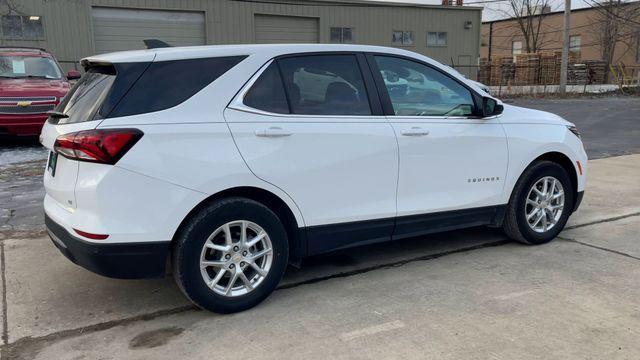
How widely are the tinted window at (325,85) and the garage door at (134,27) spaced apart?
20066mm

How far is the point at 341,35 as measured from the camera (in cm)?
2697

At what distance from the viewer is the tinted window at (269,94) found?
3689 mm

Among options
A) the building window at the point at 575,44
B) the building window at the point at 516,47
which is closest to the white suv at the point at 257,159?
the building window at the point at 575,44

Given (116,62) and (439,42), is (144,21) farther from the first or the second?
(116,62)

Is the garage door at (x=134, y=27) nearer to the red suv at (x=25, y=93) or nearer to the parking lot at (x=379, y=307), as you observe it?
the red suv at (x=25, y=93)

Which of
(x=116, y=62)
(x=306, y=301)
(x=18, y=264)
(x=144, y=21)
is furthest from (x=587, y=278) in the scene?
(x=144, y=21)

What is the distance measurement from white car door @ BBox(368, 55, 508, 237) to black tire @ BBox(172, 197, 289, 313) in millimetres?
1018

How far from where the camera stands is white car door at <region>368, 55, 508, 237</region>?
13.9ft

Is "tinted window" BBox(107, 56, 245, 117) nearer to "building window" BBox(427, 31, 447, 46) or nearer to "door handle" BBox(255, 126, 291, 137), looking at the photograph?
"door handle" BBox(255, 126, 291, 137)

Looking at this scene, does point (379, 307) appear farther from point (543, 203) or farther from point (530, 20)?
point (530, 20)

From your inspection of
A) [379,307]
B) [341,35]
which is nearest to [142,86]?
[379,307]

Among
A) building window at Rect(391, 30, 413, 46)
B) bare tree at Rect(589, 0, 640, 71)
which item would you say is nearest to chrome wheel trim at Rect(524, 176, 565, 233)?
building window at Rect(391, 30, 413, 46)

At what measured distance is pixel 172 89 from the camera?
11.4 feet

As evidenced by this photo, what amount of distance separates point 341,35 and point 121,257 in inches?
980
